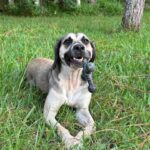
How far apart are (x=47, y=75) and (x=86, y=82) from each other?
64 cm

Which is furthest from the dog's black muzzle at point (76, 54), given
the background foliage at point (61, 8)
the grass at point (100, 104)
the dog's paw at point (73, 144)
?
the background foliage at point (61, 8)

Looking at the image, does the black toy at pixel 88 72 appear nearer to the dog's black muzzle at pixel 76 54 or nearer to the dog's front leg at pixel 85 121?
the dog's black muzzle at pixel 76 54

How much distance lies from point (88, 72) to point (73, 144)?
42.1 inches

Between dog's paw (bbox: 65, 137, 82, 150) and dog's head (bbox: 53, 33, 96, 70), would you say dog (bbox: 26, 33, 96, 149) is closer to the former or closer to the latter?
dog's head (bbox: 53, 33, 96, 70)

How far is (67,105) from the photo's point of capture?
5.22 metres

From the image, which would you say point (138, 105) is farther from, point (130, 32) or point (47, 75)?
point (130, 32)

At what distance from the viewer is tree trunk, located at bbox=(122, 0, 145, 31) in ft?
35.4

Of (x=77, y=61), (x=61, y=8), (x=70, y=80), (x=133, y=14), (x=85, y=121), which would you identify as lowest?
(x=61, y=8)

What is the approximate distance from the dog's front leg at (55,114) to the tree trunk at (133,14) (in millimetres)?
5957

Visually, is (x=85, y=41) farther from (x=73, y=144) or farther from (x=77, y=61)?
(x=73, y=144)

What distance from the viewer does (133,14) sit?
10.9 metres

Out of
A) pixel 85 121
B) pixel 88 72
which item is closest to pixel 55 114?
pixel 85 121

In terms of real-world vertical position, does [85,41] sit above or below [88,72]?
above

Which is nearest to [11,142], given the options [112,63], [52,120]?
[52,120]
